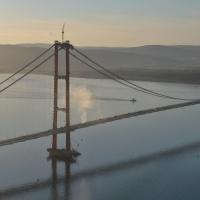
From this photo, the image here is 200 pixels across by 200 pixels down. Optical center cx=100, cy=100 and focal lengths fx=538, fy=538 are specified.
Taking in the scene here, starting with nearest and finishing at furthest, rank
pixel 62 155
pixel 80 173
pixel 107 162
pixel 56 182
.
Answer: pixel 56 182 < pixel 80 173 < pixel 107 162 < pixel 62 155

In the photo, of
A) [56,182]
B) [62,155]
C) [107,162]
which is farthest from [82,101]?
[56,182]

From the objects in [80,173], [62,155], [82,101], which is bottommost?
[82,101]

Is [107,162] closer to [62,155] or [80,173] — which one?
[62,155]

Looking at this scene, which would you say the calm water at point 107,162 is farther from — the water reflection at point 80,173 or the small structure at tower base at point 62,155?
the small structure at tower base at point 62,155

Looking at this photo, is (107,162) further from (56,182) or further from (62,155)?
(56,182)

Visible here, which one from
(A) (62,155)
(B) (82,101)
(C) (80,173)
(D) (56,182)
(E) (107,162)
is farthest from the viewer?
(B) (82,101)

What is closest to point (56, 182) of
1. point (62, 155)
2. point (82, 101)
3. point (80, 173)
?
point (80, 173)

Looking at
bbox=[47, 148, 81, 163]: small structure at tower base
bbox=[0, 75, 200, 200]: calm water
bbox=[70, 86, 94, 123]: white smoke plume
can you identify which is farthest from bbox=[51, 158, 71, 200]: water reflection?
bbox=[70, 86, 94, 123]: white smoke plume

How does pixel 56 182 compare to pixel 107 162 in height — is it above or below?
below

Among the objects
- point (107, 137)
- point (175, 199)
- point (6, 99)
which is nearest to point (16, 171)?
point (175, 199)

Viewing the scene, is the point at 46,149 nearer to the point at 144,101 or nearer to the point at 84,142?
the point at 84,142

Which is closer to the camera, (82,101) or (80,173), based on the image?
(80,173)
